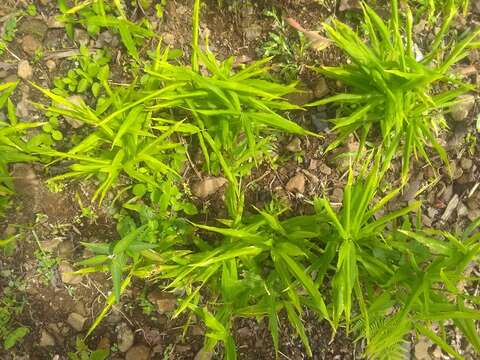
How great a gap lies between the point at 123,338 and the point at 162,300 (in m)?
0.17

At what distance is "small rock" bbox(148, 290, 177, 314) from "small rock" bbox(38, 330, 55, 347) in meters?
0.32

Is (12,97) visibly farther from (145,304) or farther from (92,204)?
(145,304)

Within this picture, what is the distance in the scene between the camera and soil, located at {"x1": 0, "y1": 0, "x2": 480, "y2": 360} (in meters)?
1.46

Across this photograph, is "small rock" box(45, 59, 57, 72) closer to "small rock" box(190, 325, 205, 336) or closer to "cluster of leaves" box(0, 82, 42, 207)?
"cluster of leaves" box(0, 82, 42, 207)

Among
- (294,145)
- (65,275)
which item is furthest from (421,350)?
(65,275)

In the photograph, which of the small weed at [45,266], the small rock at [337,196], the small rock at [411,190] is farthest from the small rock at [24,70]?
the small rock at [411,190]

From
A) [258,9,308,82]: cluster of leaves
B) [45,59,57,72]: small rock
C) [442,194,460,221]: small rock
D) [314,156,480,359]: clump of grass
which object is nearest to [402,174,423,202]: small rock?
[442,194,460,221]: small rock

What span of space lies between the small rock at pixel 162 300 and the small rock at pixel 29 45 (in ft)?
2.75

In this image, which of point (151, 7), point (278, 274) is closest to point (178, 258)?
point (278, 274)

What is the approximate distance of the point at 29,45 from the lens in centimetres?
149

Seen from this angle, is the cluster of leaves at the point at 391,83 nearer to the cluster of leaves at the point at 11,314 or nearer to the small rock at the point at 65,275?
the small rock at the point at 65,275

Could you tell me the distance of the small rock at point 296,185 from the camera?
5.01 feet

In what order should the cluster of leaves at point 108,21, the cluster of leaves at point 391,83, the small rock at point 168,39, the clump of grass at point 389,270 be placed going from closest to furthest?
the clump of grass at point 389,270 < the cluster of leaves at point 391,83 < the cluster of leaves at point 108,21 < the small rock at point 168,39

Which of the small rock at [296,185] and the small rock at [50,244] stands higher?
the small rock at [296,185]
